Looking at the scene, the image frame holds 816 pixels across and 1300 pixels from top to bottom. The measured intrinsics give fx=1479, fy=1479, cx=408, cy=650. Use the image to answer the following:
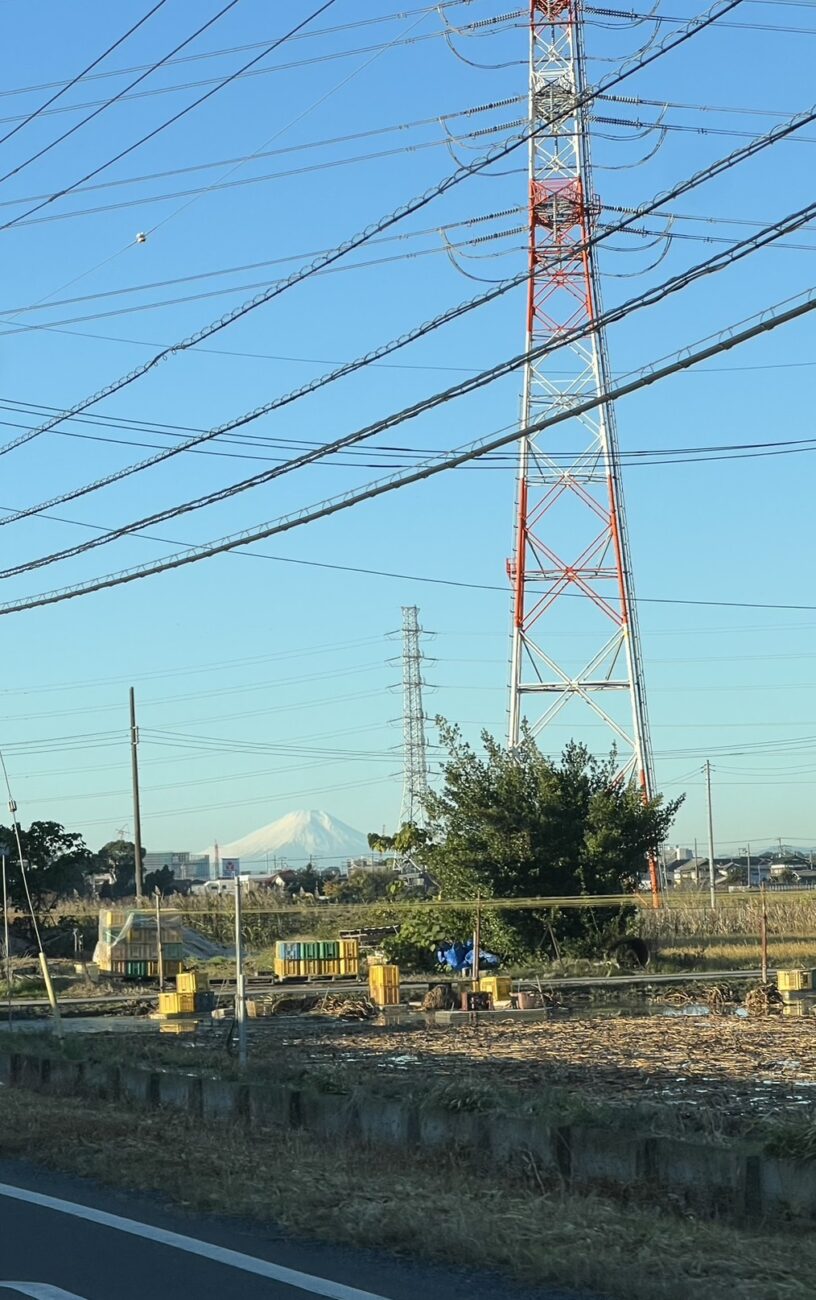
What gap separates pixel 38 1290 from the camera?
7383 millimetres

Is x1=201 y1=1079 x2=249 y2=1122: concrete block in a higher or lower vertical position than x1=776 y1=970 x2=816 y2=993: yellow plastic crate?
higher

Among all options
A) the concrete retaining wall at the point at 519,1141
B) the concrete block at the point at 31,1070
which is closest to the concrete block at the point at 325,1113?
the concrete retaining wall at the point at 519,1141

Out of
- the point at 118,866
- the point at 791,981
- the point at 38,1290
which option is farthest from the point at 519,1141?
the point at 118,866

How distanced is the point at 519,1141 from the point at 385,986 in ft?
59.6

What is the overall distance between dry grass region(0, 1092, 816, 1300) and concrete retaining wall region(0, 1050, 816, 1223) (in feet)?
0.92

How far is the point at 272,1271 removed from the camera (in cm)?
773

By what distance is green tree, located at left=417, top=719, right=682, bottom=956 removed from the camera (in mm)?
37375

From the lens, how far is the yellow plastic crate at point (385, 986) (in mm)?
28364

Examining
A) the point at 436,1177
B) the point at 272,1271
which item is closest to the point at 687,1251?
the point at 272,1271

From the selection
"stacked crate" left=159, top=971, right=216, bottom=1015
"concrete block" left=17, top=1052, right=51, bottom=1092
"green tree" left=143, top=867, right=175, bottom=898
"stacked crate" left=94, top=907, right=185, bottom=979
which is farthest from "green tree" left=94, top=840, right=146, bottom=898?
"concrete block" left=17, top=1052, right=51, bottom=1092

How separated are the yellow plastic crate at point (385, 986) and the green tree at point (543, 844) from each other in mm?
8485

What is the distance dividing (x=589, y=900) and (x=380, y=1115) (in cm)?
2507

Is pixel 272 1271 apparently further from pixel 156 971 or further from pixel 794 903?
pixel 794 903

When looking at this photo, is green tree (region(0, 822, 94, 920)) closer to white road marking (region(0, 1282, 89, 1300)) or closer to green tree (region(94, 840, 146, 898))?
green tree (region(94, 840, 146, 898))
